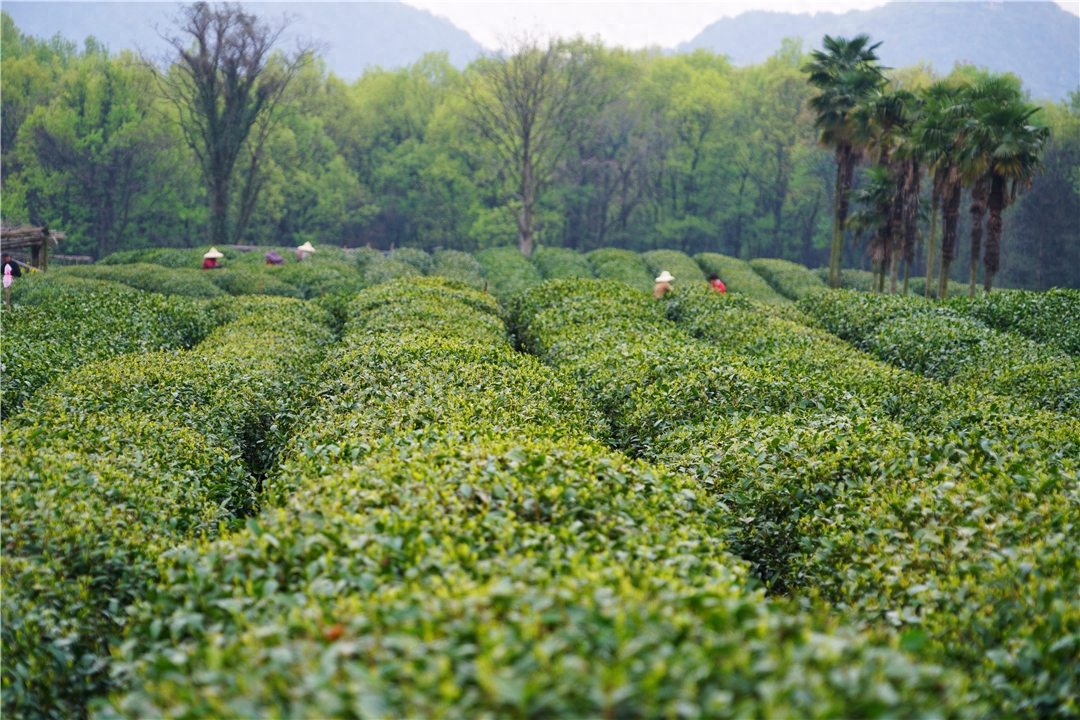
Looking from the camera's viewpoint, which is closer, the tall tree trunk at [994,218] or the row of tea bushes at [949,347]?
the row of tea bushes at [949,347]

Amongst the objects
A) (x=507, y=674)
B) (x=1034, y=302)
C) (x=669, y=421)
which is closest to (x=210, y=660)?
(x=507, y=674)

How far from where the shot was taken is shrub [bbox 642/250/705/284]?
43719mm

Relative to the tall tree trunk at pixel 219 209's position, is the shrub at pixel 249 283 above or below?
below

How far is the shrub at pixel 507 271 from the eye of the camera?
3634cm

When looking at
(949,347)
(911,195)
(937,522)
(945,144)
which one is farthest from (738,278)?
(937,522)

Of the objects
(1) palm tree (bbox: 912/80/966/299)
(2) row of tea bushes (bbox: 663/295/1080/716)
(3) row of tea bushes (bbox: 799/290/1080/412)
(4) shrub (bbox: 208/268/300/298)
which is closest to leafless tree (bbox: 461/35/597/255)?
(4) shrub (bbox: 208/268/300/298)

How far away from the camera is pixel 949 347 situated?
49.3 ft

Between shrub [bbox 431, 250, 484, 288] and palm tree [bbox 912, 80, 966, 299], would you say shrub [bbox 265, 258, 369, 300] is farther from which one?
palm tree [bbox 912, 80, 966, 299]

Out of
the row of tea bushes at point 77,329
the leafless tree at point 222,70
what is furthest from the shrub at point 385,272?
the leafless tree at point 222,70

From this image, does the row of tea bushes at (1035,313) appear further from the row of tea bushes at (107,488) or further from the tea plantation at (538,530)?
the row of tea bushes at (107,488)

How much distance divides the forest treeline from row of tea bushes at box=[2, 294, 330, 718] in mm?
40200

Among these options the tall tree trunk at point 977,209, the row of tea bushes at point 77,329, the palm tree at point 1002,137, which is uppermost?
the palm tree at point 1002,137

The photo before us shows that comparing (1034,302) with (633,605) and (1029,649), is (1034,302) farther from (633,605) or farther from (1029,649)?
(633,605)

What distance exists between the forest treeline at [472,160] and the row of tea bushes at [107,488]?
132 feet
